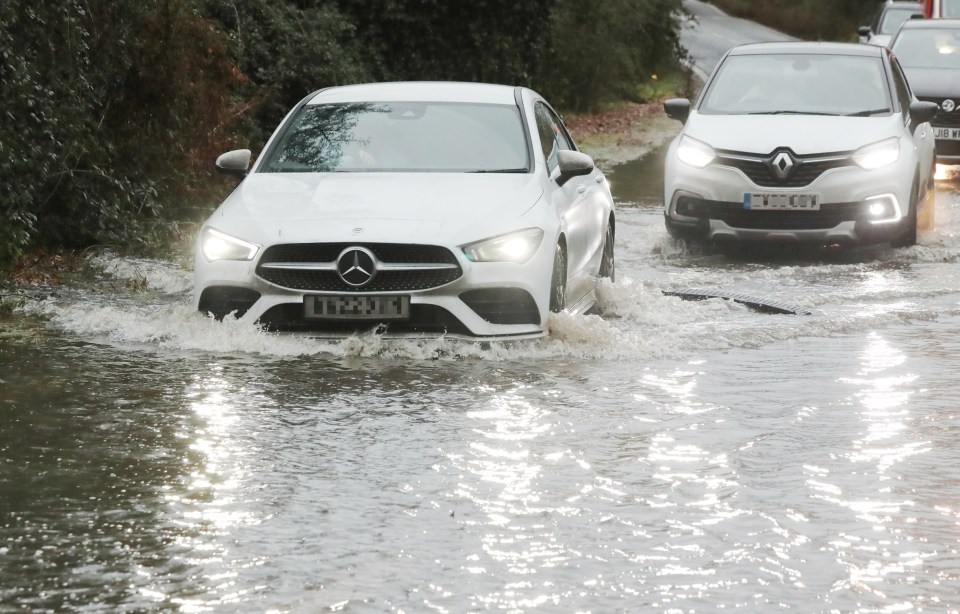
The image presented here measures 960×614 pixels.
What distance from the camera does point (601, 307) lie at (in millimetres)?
11648

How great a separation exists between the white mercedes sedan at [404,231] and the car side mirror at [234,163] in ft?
0.03

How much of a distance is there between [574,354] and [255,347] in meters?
1.68

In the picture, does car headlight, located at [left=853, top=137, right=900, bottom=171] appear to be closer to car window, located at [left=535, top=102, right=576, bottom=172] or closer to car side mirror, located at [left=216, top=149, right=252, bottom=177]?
car window, located at [left=535, top=102, right=576, bottom=172]

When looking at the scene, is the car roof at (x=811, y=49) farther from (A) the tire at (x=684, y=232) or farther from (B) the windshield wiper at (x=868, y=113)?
(A) the tire at (x=684, y=232)

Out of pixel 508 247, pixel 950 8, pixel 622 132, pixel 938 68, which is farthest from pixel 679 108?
pixel 622 132

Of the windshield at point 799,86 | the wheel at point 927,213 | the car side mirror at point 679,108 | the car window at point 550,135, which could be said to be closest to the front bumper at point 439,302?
the car window at point 550,135

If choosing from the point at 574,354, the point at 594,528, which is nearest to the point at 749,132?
the point at 574,354

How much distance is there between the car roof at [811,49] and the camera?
16.1 meters

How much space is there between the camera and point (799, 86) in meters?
15.6

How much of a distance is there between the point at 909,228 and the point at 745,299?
373 cm

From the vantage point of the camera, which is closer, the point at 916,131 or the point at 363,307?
the point at 363,307

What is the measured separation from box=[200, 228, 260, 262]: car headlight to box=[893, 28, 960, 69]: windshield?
15.0m

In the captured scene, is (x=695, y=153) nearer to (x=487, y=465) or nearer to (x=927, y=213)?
(x=927, y=213)

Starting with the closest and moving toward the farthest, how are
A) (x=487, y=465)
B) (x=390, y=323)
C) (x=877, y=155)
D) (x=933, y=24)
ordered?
(x=487, y=465) → (x=390, y=323) → (x=877, y=155) → (x=933, y=24)
